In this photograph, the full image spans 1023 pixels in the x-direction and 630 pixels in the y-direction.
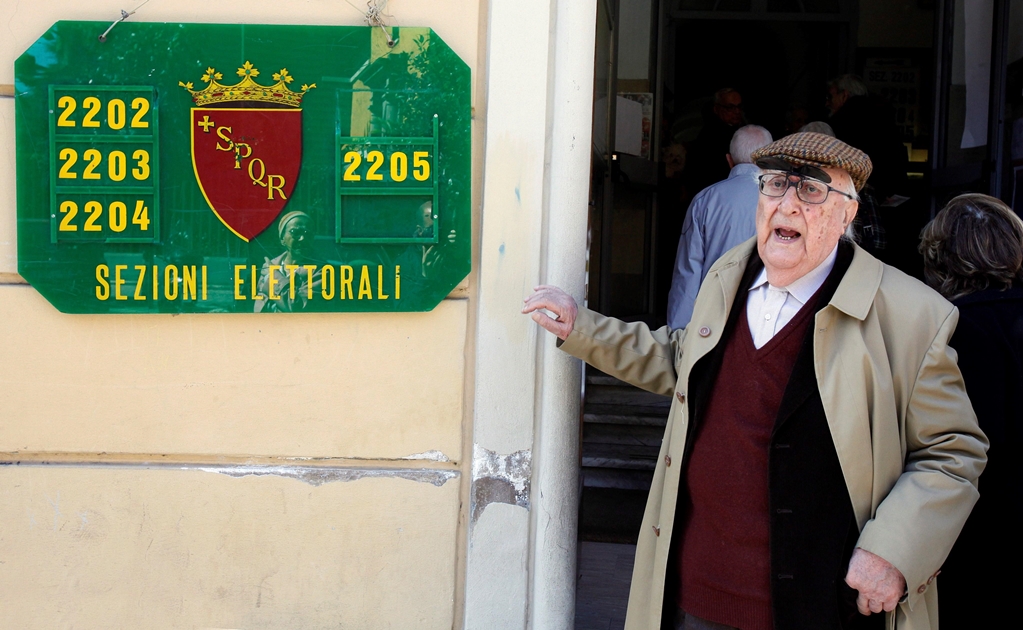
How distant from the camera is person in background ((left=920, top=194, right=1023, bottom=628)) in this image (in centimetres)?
239

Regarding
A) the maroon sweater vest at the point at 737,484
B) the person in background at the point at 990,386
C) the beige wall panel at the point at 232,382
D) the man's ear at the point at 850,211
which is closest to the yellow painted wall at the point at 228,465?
the beige wall panel at the point at 232,382

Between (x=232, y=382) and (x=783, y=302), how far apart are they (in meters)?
1.49

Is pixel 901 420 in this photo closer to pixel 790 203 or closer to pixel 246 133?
pixel 790 203

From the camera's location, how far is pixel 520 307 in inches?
104

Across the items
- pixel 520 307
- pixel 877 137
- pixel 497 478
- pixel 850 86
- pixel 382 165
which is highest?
pixel 850 86

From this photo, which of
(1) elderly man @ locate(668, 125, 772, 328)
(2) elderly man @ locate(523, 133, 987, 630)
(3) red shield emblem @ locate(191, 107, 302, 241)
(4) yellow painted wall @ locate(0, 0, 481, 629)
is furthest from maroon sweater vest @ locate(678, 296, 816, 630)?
(1) elderly man @ locate(668, 125, 772, 328)

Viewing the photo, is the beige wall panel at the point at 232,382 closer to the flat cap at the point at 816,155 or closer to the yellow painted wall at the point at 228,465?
the yellow painted wall at the point at 228,465

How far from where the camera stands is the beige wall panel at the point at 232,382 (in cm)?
263

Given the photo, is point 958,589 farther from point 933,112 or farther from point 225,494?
point 933,112

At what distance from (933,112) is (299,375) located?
4558 millimetres

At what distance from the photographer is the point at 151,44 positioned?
2549mm

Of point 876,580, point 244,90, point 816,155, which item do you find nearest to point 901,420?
point 876,580

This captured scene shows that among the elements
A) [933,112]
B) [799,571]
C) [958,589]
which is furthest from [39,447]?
[933,112]

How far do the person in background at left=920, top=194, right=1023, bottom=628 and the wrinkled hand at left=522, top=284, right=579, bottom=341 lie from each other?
0.98 meters
